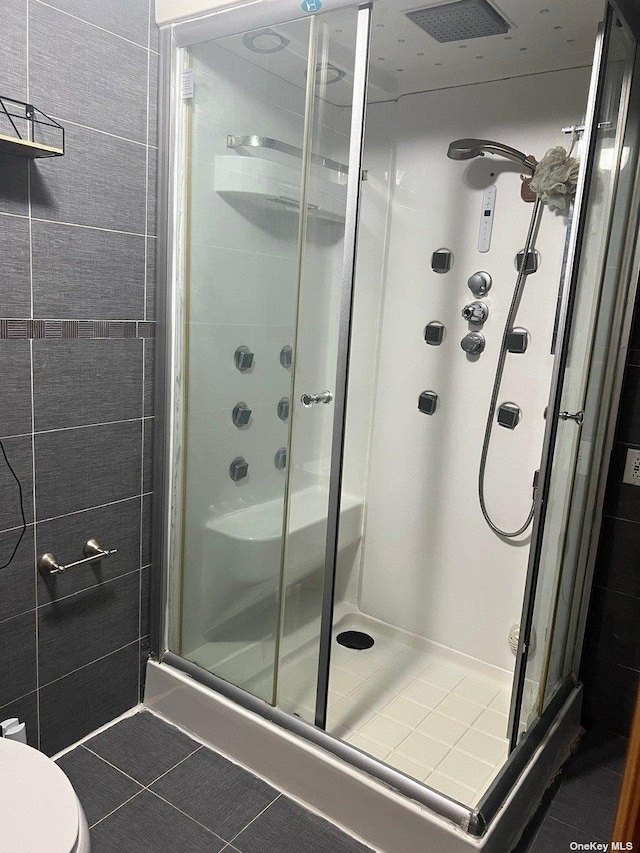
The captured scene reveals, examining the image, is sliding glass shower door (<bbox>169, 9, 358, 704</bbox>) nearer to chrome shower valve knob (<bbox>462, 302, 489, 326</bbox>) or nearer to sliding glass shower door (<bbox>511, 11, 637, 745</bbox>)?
sliding glass shower door (<bbox>511, 11, 637, 745</bbox>)

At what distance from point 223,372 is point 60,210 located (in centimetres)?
61

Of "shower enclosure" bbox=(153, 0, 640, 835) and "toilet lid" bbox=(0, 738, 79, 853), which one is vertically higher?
"shower enclosure" bbox=(153, 0, 640, 835)

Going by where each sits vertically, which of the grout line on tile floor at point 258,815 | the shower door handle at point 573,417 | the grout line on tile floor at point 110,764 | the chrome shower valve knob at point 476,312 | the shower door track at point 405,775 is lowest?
the grout line on tile floor at point 258,815

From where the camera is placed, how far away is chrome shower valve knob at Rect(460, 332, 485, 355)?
7.78 ft

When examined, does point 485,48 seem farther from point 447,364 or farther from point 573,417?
point 573,417

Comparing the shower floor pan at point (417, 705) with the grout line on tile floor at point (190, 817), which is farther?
the shower floor pan at point (417, 705)

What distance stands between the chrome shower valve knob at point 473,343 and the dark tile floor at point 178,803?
5.14ft

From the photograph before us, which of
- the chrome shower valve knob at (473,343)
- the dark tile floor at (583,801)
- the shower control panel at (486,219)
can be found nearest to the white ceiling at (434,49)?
the shower control panel at (486,219)

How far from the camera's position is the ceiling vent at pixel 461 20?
1.75 meters

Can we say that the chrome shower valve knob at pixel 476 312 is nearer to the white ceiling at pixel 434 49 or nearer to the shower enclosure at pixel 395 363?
the shower enclosure at pixel 395 363

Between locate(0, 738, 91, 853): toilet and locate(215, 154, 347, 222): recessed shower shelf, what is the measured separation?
1387mm

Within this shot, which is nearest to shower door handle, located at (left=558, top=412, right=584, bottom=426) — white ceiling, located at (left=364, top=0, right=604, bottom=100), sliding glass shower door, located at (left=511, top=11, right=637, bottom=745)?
sliding glass shower door, located at (left=511, top=11, right=637, bottom=745)

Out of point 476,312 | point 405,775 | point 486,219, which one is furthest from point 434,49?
point 405,775

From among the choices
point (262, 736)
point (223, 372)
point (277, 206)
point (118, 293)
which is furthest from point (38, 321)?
point (262, 736)
